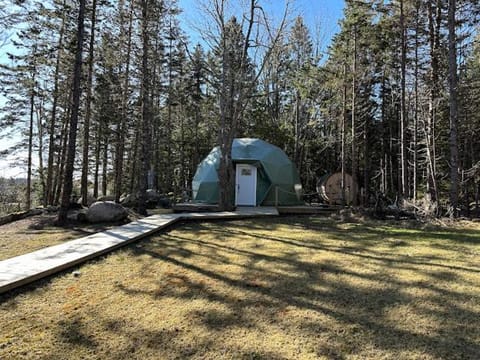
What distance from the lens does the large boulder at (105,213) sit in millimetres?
9367

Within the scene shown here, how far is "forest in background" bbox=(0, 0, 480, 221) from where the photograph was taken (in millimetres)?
11398

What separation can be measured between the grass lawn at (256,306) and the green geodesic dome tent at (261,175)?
8443 mm

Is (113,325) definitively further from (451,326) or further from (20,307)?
(451,326)

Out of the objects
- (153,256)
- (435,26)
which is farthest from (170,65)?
(153,256)

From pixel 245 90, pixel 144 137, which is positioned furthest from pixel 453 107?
pixel 144 137

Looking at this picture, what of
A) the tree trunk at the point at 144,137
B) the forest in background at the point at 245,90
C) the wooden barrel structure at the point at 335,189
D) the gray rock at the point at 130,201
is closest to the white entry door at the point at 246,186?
the forest in background at the point at 245,90

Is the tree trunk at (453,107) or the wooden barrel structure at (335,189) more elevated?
the tree trunk at (453,107)

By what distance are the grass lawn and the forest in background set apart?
17.3 ft

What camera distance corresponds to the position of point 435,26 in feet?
41.4

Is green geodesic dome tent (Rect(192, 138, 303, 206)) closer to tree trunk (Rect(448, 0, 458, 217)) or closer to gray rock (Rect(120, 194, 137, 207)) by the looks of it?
gray rock (Rect(120, 194, 137, 207))

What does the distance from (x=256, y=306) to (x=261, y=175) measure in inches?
442

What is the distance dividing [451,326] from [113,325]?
305 cm

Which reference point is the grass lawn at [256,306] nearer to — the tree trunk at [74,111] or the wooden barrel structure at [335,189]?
the tree trunk at [74,111]

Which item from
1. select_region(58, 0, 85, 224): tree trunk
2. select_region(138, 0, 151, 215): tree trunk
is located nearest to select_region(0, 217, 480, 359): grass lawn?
select_region(58, 0, 85, 224): tree trunk
